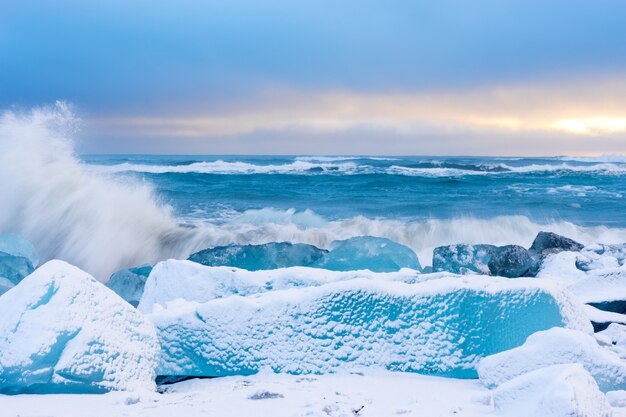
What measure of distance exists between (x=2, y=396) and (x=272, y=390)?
96 cm

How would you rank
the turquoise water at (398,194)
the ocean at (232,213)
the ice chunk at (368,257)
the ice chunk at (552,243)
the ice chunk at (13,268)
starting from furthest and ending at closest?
the turquoise water at (398,194) → the ocean at (232,213) → the ice chunk at (552,243) → the ice chunk at (368,257) → the ice chunk at (13,268)

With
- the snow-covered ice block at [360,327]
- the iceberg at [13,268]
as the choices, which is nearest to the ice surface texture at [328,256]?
the iceberg at [13,268]

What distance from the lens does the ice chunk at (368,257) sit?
4531 millimetres

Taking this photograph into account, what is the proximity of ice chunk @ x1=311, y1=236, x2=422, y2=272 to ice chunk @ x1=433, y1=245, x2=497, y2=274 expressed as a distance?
1.65 ft

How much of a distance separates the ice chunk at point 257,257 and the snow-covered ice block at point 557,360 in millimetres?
2832

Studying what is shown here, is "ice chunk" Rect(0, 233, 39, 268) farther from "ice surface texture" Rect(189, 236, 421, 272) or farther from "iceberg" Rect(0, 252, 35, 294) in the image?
"ice surface texture" Rect(189, 236, 421, 272)

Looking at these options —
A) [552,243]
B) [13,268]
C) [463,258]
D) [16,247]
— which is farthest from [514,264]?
[16,247]

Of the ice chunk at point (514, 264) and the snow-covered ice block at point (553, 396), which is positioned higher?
the snow-covered ice block at point (553, 396)

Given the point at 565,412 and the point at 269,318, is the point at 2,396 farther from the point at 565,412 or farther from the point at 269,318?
the point at 565,412

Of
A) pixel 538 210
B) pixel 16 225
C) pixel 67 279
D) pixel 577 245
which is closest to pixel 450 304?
pixel 67 279

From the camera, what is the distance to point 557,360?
2.12 metres

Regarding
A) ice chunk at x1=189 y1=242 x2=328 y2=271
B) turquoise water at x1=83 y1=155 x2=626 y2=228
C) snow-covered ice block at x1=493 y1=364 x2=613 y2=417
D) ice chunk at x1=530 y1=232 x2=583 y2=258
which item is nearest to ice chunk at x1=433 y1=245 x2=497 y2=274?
ice chunk at x1=530 y1=232 x2=583 y2=258

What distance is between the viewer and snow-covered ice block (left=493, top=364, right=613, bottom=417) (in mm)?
1639

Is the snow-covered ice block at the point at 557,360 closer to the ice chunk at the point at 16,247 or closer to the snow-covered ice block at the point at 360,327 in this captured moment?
the snow-covered ice block at the point at 360,327
